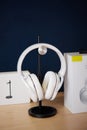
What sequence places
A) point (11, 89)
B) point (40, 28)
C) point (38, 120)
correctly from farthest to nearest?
point (40, 28) < point (11, 89) < point (38, 120)

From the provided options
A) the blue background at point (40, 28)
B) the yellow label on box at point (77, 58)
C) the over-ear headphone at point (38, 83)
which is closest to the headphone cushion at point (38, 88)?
the over-ear headphone at point (38, 83)

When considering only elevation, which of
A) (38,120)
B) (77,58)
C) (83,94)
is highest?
(77,58)

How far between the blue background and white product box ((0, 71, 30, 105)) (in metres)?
0.16

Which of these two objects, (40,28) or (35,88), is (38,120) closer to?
(35,88)

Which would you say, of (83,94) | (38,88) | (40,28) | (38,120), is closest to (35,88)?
(38,88)

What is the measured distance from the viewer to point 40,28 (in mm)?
1665

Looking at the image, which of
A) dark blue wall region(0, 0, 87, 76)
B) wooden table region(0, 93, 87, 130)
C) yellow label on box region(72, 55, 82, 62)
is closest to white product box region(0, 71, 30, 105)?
wooden table region(0, 93, 87, 130)

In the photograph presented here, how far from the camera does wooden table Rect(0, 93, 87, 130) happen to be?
121 centimetres

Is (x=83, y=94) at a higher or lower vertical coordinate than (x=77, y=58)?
lower

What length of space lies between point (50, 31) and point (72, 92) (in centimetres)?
47

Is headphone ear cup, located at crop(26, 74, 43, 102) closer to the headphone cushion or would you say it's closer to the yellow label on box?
the headphone cushion

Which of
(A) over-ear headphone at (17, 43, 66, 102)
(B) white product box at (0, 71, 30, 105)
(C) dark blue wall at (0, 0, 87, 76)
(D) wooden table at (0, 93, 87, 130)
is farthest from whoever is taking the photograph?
(C) dark blue wall at (0, 0, 87, 76)

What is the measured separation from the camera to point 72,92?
1388 mm

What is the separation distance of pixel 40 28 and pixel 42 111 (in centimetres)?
53
